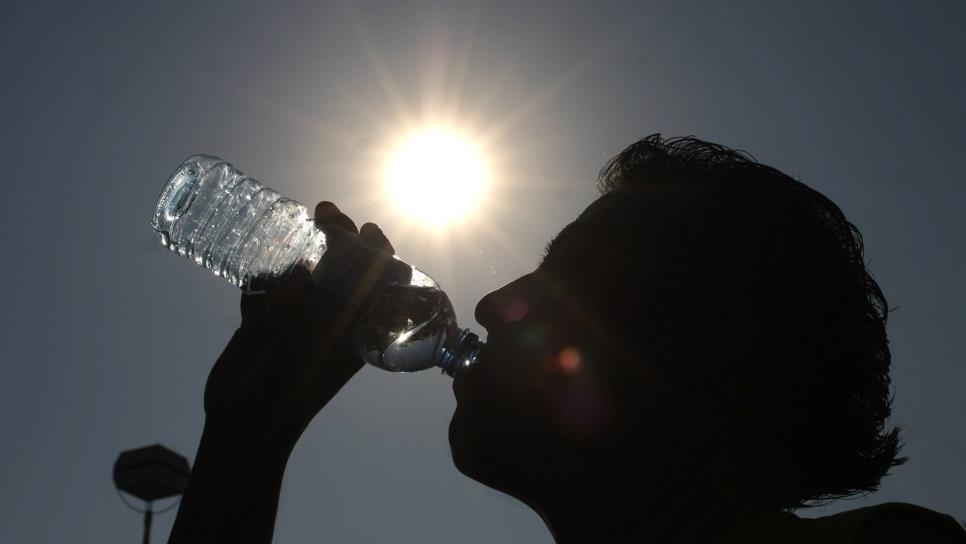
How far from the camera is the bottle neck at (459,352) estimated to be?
270 centimetres

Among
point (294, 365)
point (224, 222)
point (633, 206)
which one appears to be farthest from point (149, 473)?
point (633, 206)

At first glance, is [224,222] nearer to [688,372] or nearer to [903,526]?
[688,372]

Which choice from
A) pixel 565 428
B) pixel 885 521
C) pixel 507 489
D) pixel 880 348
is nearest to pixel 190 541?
pixel 507 489

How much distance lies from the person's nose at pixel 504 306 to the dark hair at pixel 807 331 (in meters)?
0.39

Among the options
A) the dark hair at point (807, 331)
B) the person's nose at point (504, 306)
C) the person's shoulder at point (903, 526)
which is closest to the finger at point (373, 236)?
the person's nose at point (504, 306)

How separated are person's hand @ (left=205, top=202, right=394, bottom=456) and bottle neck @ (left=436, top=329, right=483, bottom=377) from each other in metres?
0.48

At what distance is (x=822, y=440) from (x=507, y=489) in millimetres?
677

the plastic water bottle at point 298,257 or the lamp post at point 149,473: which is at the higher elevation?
the lamp post at point 149,473

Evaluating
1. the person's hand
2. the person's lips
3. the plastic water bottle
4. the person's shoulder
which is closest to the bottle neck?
the plastic water bottle

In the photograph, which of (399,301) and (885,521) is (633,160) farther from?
(885,521)

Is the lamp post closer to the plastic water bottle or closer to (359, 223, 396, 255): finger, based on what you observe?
the plastic water bottle

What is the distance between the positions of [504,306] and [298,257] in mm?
1314

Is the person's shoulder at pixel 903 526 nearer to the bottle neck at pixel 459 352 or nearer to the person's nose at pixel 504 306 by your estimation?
the person's nose at pixel 504 306

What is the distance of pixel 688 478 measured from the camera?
163 centimetres
